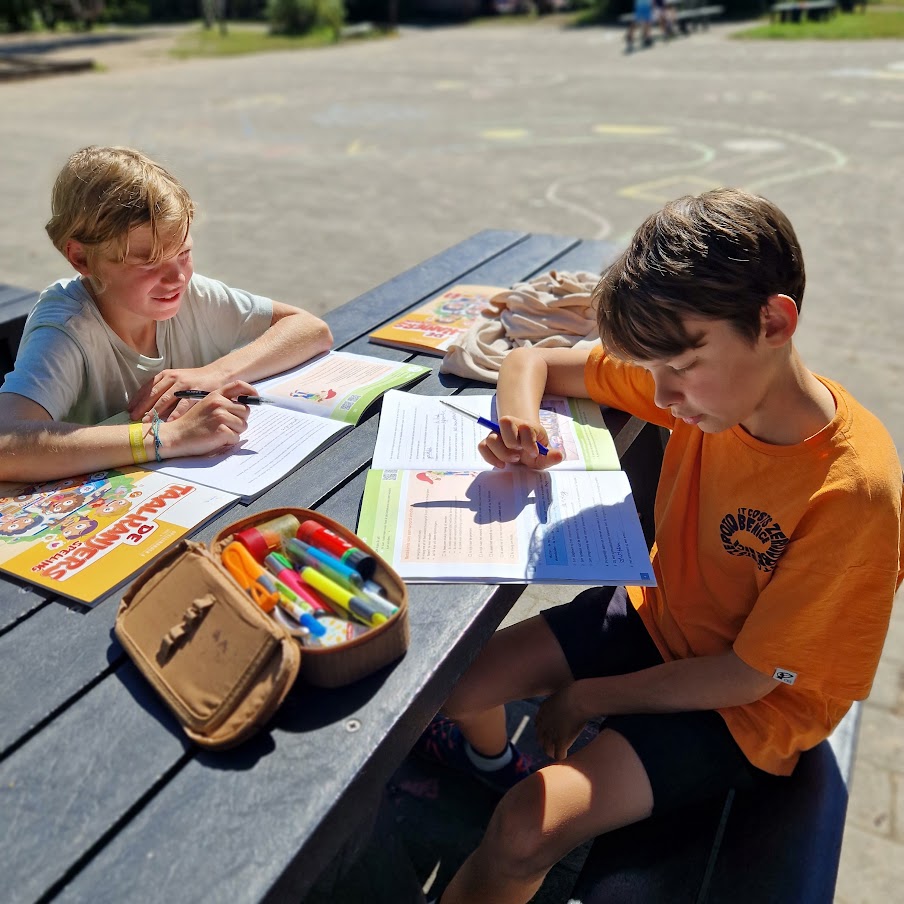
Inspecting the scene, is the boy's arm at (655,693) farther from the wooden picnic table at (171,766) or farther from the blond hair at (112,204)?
the blond hair at (112,204)

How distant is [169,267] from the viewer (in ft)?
6.19

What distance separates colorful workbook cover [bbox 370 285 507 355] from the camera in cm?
227

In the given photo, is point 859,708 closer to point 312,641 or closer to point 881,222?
point 312,641

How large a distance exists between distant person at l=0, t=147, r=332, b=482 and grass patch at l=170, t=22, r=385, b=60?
1919 cm

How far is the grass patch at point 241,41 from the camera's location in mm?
19855

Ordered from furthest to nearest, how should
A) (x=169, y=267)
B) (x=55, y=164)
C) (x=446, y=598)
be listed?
1. (x=55, y=164)
2. (x=169, y=267)
3. (x=446, y=598)

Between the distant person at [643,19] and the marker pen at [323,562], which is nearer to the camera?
the marker pen at [323,562]

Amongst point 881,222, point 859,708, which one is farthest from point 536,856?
point 881,222

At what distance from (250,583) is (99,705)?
9.6 inches

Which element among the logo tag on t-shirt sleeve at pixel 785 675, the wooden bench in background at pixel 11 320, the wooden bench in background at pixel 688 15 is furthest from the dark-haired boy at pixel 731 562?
A: the wooden bench in background at pixel 688 15

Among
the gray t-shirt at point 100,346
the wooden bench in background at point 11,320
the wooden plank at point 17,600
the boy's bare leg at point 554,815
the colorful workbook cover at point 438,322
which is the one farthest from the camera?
the wooden bench in background at point 11,320

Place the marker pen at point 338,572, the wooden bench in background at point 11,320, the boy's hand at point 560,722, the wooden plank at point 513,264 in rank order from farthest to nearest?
the wooden bench in background at point 11,320 → the wooden plank at point 513,264 → the boy's hand at point 560,722 → the marker pen at point 338,572

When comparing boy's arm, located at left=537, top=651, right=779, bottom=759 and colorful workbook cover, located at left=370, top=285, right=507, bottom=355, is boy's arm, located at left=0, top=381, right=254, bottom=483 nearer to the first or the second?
colorful workbook cover, located at left=370, top=285, right=507, bottom=355

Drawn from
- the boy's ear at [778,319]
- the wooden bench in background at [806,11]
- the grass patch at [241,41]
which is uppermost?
the boy's ear at [778,319]
